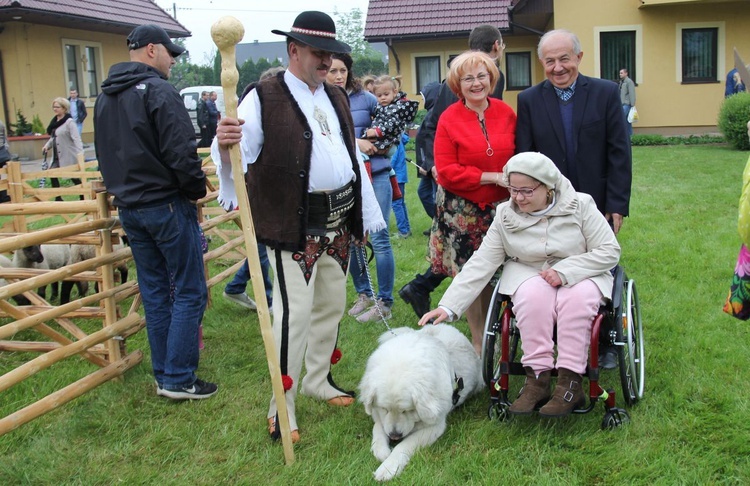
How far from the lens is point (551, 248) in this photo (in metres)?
3.63

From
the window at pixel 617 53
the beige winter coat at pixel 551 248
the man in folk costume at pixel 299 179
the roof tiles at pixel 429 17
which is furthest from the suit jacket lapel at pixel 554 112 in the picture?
the roof tiles at pixel 429 17

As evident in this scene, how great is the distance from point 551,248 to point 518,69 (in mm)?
20214

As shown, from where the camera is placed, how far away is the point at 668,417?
3.58 meters

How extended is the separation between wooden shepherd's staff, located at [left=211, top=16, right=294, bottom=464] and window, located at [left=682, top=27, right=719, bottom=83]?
64.3 ft

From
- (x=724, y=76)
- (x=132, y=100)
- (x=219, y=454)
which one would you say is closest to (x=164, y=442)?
(x=219, y=454)

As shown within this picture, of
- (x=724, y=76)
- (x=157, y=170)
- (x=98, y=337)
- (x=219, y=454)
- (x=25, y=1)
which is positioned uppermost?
(x=25, y=1)

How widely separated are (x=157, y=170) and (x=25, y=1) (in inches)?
702

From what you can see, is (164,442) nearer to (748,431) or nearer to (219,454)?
(219,454)

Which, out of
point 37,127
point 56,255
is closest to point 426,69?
point 37,127

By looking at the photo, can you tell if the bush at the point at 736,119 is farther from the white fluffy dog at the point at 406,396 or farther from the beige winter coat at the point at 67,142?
the white fluffy dog at the point at 406,396

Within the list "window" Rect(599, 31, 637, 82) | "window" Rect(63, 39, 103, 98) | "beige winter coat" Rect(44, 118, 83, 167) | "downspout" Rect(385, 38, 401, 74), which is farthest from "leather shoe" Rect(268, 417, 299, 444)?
"window" Rect(63, 39, 103, 98)

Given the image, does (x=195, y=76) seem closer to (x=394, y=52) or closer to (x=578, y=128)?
(x=394, y=52)

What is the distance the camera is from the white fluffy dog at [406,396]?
3.28 m

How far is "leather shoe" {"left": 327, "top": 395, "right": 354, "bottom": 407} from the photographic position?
395cm
